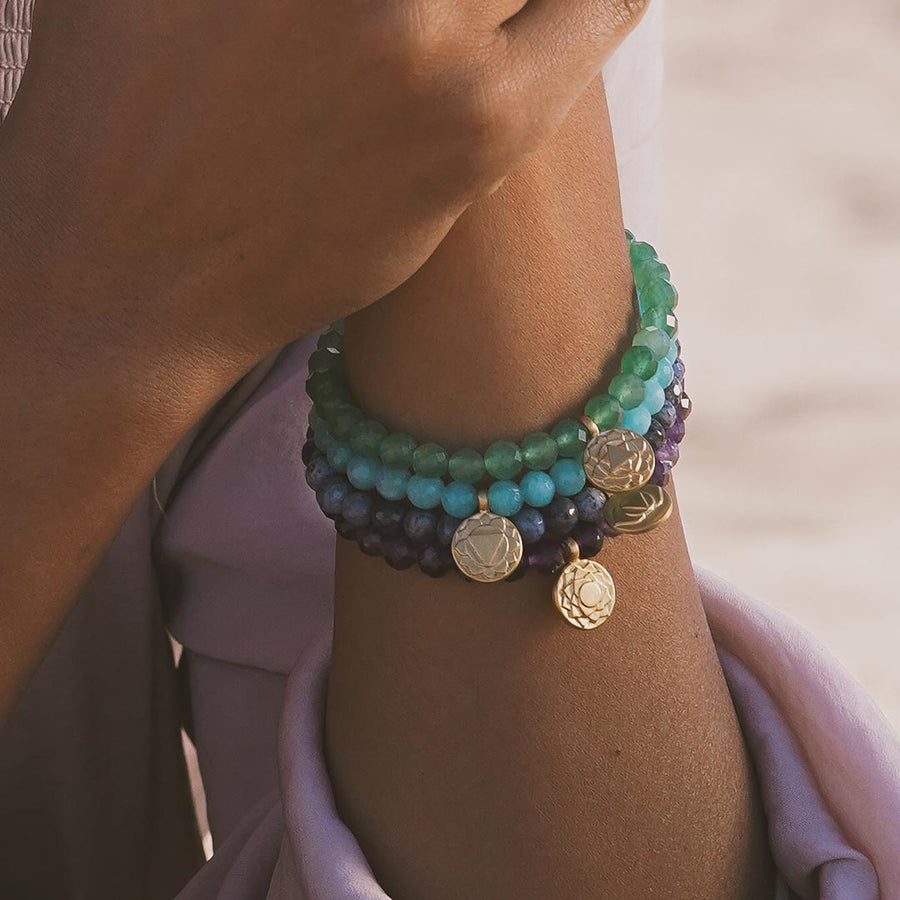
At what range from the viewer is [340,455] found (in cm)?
53

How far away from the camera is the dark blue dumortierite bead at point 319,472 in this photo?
0.54 metres

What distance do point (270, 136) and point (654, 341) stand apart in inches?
7.4

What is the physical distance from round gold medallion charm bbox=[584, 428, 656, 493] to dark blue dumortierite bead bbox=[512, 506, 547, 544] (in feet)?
0.08

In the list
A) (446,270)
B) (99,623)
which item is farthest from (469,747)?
(99,623)

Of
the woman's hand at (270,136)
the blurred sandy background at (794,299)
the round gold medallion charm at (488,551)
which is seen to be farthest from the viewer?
the blurred sandy background at (794,299)

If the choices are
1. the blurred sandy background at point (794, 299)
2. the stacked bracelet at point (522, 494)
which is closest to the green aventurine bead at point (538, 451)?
the stacked bracelet at point (522, 494)

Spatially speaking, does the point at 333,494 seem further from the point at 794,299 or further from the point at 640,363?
the point at 794,299

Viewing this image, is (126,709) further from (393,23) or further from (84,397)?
(393,23)

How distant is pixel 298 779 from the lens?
0.56 m

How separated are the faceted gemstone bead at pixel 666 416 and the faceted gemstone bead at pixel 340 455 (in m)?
0.12

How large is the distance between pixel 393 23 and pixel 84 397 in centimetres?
17

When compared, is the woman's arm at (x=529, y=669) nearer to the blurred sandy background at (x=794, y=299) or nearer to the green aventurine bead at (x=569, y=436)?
the green aventurine bead at (x=569, y=436)

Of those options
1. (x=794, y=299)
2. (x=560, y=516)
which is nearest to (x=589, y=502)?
(x=560, y=516)

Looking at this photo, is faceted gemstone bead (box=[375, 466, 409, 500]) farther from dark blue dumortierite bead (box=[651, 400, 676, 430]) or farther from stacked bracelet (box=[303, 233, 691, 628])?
dark blue dumortierite bead (box=[651, 400, 676, 430])
